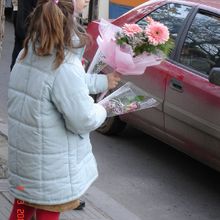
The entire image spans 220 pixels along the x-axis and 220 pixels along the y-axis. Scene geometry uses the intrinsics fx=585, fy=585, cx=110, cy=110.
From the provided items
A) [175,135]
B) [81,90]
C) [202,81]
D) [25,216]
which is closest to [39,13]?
[81,90]

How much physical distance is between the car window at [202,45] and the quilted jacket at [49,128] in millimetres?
2189

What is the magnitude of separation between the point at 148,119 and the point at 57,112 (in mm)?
2705

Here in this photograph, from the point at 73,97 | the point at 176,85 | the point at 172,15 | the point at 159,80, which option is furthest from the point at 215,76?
the point at 73,97

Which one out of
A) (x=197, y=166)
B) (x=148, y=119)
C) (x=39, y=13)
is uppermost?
(x=39, y=13)

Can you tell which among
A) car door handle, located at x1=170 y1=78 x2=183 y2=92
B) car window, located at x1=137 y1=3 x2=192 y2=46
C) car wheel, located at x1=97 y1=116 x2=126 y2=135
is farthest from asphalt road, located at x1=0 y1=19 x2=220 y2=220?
car window, located at x1=137 y1=3 x2=192 y2=46

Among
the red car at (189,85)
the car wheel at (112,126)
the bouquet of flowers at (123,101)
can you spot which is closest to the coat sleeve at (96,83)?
the bouquet of flowers at (123,101)

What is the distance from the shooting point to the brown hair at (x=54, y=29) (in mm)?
2641

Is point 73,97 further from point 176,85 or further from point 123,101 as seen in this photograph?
point 176,85

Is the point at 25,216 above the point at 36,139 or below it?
below

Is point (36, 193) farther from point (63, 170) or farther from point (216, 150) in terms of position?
point (216, 150)

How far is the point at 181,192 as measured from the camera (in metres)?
5.04

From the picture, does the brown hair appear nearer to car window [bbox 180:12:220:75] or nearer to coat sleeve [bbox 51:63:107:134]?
coat sleeve [bbox 51:63:107:134]

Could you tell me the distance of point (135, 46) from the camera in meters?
2.95

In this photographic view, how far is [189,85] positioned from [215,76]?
38 cm
